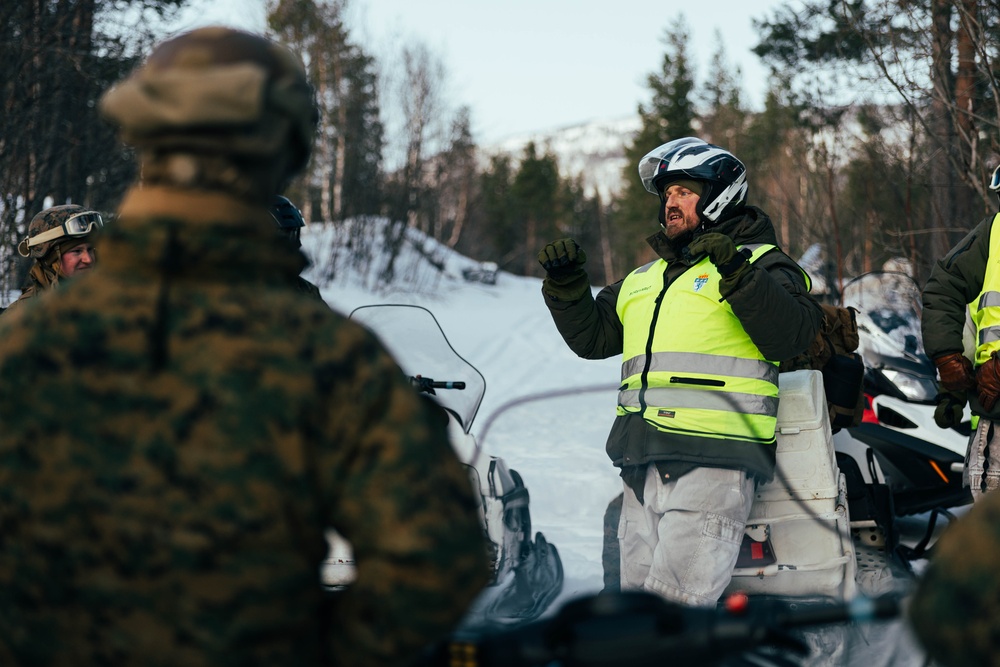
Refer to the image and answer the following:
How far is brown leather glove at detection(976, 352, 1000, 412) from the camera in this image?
11.9 ft

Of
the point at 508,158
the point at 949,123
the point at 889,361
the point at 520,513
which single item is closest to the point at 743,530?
the point at 520,513

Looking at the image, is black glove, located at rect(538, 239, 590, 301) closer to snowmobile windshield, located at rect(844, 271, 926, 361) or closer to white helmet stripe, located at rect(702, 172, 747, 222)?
white helmet stripe, located at rect(702, 172, 747, 222)

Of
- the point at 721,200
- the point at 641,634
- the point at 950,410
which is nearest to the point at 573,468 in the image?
the point at 950,410

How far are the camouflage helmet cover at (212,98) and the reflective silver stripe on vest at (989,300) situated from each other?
123 inches

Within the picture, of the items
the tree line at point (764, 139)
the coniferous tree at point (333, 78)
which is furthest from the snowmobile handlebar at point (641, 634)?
the coniferous tree at point (333, 78)

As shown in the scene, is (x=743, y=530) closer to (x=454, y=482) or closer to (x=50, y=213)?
(x=454, y=482)

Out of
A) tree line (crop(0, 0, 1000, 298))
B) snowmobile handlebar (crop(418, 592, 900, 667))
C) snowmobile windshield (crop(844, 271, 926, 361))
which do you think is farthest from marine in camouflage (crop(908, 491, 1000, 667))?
tree line (crop(0, 0, 1000, 298))

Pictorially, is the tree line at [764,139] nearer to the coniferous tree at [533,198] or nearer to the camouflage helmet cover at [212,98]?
the camouflage helmet cover at [212,98]

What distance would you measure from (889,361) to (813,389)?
88.9 inches

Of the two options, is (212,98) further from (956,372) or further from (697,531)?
(956,372)

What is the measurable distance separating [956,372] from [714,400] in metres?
1.22

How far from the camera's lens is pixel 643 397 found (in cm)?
336

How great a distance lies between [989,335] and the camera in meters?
3.72

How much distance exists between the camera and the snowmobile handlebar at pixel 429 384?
3422 mm
